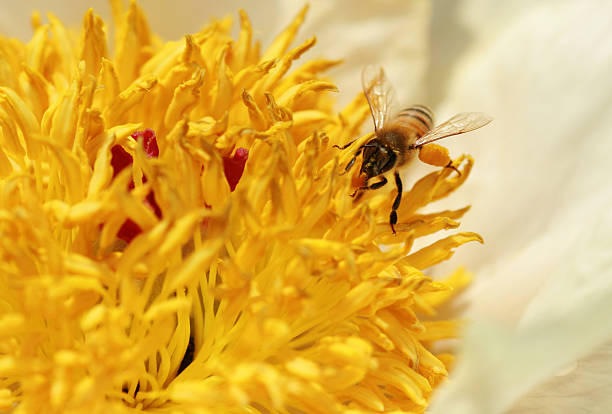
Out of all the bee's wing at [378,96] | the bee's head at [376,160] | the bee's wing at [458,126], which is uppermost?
the bee's wing at [378,96]

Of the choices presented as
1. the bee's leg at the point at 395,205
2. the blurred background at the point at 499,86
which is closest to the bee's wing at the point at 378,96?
the bee's leg at the point at 395,205

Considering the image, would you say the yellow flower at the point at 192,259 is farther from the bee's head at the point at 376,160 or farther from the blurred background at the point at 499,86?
the blurred background at the point at 499,86

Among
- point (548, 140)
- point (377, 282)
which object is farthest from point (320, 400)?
point (548, 140)

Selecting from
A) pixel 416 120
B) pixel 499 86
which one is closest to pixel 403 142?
pixel 416 120

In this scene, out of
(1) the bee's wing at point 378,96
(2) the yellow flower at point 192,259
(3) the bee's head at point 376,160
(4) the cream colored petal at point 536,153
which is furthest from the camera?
(1) the bee's wing at point 378,96

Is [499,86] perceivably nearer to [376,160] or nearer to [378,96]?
[378,96]

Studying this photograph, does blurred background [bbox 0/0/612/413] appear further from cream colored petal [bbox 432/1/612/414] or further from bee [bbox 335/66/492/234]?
bee [bbox 335/66/492/234]
